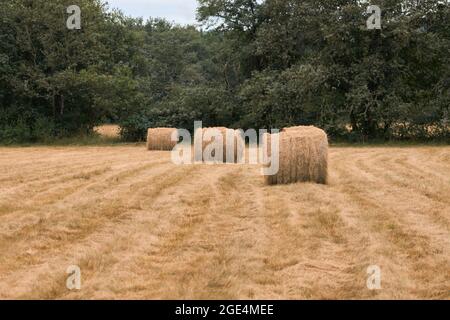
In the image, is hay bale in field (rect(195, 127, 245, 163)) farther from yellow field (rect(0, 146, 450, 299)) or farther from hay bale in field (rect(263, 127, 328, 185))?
hay bale in field (rect(263, 127, 328, 185))

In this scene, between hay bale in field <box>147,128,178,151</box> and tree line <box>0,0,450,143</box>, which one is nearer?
hay bale in field <box>147,128,178,151</box>

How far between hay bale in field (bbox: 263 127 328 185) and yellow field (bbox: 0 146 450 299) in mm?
380

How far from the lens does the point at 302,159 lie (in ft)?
32.9

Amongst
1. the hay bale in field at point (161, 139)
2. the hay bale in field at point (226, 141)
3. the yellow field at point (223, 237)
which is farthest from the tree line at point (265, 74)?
the yellow field at point (223, 237)

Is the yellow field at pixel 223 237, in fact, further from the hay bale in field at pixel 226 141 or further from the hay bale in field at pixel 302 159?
the hay bale in field at pixel 226 141

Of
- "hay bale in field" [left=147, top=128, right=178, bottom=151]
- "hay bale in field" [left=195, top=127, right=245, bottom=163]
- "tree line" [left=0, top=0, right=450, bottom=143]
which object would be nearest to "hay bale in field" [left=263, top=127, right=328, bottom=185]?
"hay bale in field" [left=195, top=127, right=245, bottom=163]

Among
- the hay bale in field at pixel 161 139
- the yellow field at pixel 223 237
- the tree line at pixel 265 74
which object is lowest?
the yellow field at pixel 223 237

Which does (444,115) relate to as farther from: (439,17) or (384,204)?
(384,204)

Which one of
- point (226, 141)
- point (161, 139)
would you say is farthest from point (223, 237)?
point (161, 139)

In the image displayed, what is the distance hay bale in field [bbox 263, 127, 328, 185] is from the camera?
393 inches

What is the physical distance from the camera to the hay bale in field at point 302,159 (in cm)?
998

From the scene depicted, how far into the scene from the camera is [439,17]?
2338cm

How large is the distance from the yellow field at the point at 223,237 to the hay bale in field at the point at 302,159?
380mm
